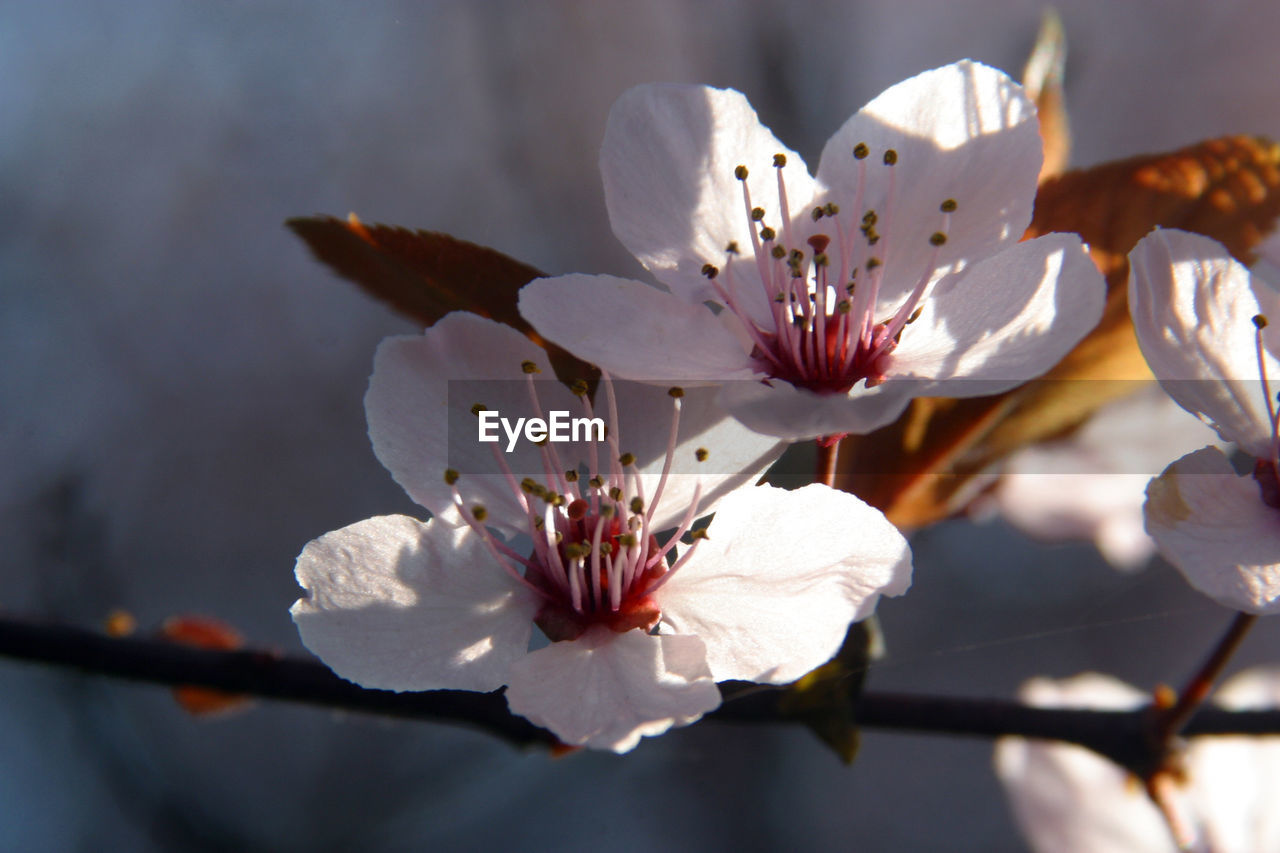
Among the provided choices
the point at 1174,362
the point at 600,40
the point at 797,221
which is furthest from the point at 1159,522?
the point at 600,40

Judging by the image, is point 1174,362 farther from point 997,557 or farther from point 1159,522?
point 997,557

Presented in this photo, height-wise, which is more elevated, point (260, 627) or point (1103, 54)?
point (1103, 54)

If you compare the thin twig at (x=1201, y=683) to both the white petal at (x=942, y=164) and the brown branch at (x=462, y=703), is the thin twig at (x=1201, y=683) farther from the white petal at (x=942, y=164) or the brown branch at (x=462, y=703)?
the white petal at (x=942, y=164)

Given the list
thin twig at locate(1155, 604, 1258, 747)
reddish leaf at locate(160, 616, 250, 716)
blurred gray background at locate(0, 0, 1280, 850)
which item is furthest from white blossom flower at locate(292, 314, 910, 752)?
blurred gray background at locate(0, 0, 1280, 850)

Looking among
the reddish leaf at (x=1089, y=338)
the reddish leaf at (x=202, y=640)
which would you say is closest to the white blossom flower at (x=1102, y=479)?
the reddish leaf at (x=1089, y=338)

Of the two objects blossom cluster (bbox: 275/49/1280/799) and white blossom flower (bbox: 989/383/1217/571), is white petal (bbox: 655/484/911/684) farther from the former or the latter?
white blossom flower (bbox: 989/383/1217/571)
